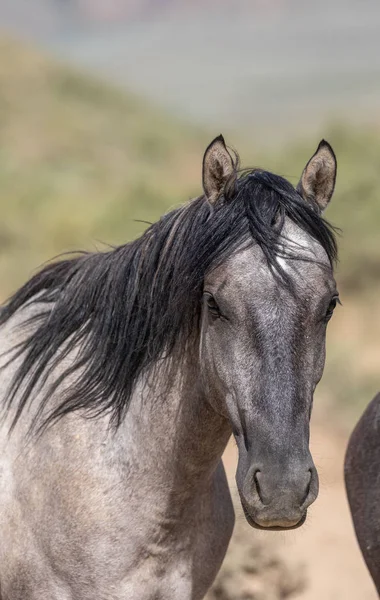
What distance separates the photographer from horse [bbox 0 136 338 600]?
2379 millimetres

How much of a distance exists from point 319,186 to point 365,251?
9802 mm

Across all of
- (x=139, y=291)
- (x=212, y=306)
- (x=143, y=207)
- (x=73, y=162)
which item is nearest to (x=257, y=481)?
(x=212, y=306)

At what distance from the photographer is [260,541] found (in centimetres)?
545

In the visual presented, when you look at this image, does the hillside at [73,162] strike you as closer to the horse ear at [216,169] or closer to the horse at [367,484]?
the horse at [367,484]

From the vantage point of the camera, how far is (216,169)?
2.61 metres

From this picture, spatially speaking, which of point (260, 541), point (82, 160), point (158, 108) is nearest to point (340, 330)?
point (260, 541)

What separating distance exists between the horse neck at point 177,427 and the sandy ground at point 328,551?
2.36 meters

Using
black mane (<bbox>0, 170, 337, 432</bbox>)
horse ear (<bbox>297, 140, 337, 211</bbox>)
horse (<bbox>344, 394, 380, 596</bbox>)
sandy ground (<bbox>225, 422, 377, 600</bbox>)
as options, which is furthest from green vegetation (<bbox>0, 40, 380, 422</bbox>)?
sandy ground (<bbox>225, 422, 377, 600</bbox>)

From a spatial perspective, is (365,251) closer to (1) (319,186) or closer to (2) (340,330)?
(2) (340,330)

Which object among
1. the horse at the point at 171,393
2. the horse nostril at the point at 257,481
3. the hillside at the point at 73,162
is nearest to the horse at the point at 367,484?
the horse at the point at 171,393

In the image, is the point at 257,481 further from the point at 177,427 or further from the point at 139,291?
the point at 139,291

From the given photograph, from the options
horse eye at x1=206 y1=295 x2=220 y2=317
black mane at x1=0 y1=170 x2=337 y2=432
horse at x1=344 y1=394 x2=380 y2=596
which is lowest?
horse at x1=344 y1=394 x2=380 y2=596

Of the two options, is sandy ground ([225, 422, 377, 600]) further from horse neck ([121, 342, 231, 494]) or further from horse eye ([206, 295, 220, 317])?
horse eye ([206, 295, 220, 317])

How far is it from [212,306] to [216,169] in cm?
43
